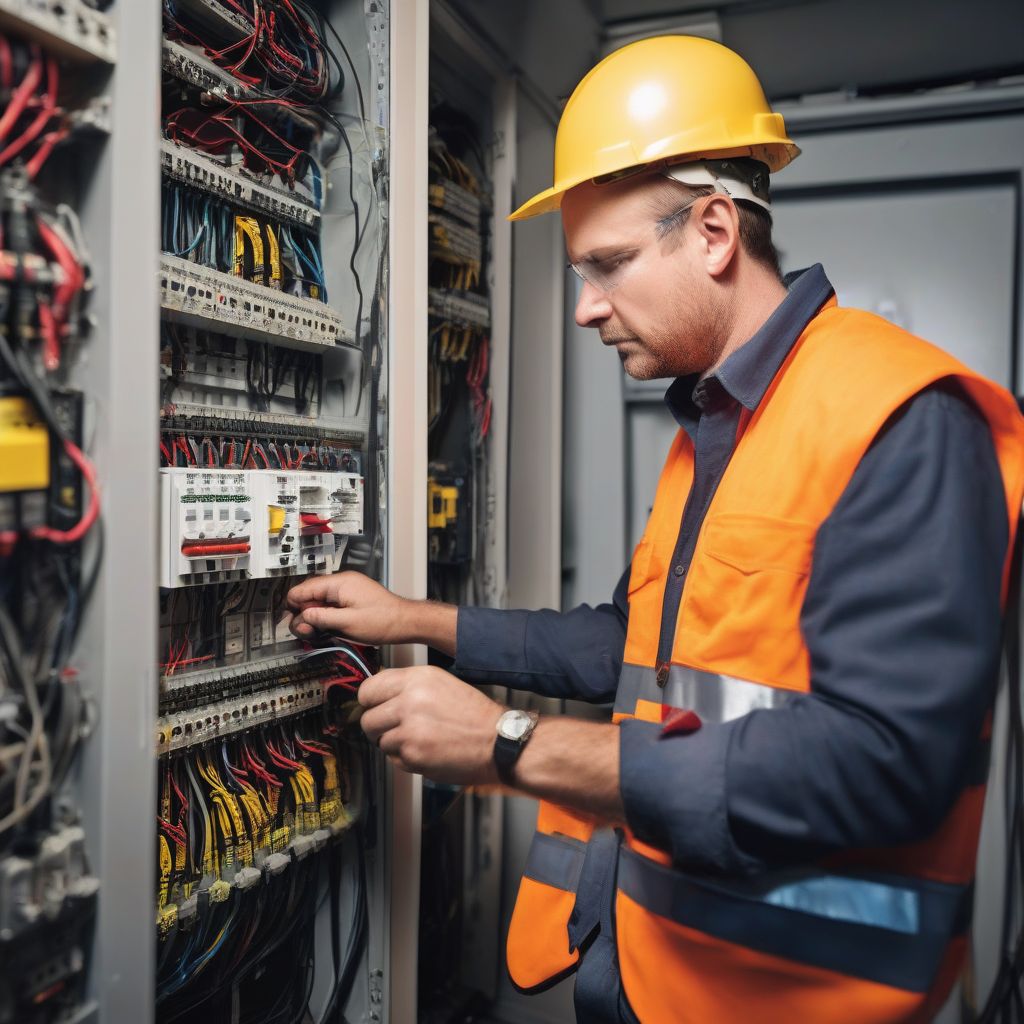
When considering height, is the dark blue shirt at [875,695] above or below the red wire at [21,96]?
below

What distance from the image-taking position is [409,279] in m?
1.47

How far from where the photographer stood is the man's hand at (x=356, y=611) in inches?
53.6

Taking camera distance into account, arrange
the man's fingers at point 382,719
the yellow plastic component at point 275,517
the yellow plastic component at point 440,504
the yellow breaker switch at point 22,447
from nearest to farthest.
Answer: the yellow breaker switch at point 22,447, the man's fingers at point 382,719, the yellow plastic component at point 275,517, the yellow plastic component at point 440,504

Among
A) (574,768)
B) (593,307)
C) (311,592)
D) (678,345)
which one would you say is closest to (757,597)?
(574,768)

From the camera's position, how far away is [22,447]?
0.83m

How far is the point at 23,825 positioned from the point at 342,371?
912mm

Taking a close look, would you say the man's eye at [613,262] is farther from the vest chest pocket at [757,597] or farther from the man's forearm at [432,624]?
the man's forearm at [432,624]

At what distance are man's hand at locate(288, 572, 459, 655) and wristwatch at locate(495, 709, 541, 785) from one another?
0.44 metres

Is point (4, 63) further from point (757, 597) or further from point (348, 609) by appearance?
point (757, 597)

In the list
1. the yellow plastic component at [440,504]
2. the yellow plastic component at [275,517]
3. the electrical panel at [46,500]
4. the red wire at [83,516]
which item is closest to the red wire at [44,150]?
the electrical panel at [46,500]

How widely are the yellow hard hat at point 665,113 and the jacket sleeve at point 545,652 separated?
71 cm

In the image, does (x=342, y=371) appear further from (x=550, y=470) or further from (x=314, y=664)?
(x=550, y=470)

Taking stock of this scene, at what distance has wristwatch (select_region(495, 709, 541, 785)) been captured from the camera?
38.1 inches

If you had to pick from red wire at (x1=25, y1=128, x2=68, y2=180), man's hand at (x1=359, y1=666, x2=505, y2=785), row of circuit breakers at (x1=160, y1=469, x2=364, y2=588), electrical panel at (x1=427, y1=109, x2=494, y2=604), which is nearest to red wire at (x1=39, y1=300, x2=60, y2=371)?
red wire at (x1=25, y1=128, x2=68, y2=180)
